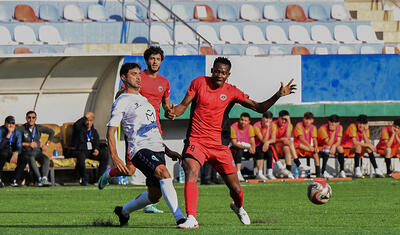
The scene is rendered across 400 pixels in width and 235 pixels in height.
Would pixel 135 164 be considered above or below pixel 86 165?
above

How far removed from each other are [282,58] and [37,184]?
6611 millimetres

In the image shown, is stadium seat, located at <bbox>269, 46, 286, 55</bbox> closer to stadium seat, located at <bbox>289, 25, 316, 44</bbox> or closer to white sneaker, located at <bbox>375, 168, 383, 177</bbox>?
stadium seat, located at <bbox>289, 25, 316, 44</bbox>

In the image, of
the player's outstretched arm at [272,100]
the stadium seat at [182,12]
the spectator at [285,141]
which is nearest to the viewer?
the player's outstretched arm at [272,100]

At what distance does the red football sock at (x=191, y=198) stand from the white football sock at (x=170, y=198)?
0.21m

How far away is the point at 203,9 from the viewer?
95.8ft

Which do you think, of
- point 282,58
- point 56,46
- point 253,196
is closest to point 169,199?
point 253,196

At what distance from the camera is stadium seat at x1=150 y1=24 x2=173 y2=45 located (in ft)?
85.6

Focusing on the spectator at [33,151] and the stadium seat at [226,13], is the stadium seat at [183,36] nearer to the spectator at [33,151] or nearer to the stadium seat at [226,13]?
the stadium seat at [226,13]

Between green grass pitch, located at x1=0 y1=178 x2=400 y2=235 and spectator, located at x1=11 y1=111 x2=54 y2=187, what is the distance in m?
1.27

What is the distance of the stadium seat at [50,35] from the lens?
25.6 m

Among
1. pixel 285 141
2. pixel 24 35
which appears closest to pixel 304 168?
pixel 285 141

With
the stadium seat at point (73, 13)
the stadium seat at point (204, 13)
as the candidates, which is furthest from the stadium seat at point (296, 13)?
the stadium seat at point (73, 13)

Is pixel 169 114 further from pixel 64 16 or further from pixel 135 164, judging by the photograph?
pixel 64 16

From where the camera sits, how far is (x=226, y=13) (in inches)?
1161
